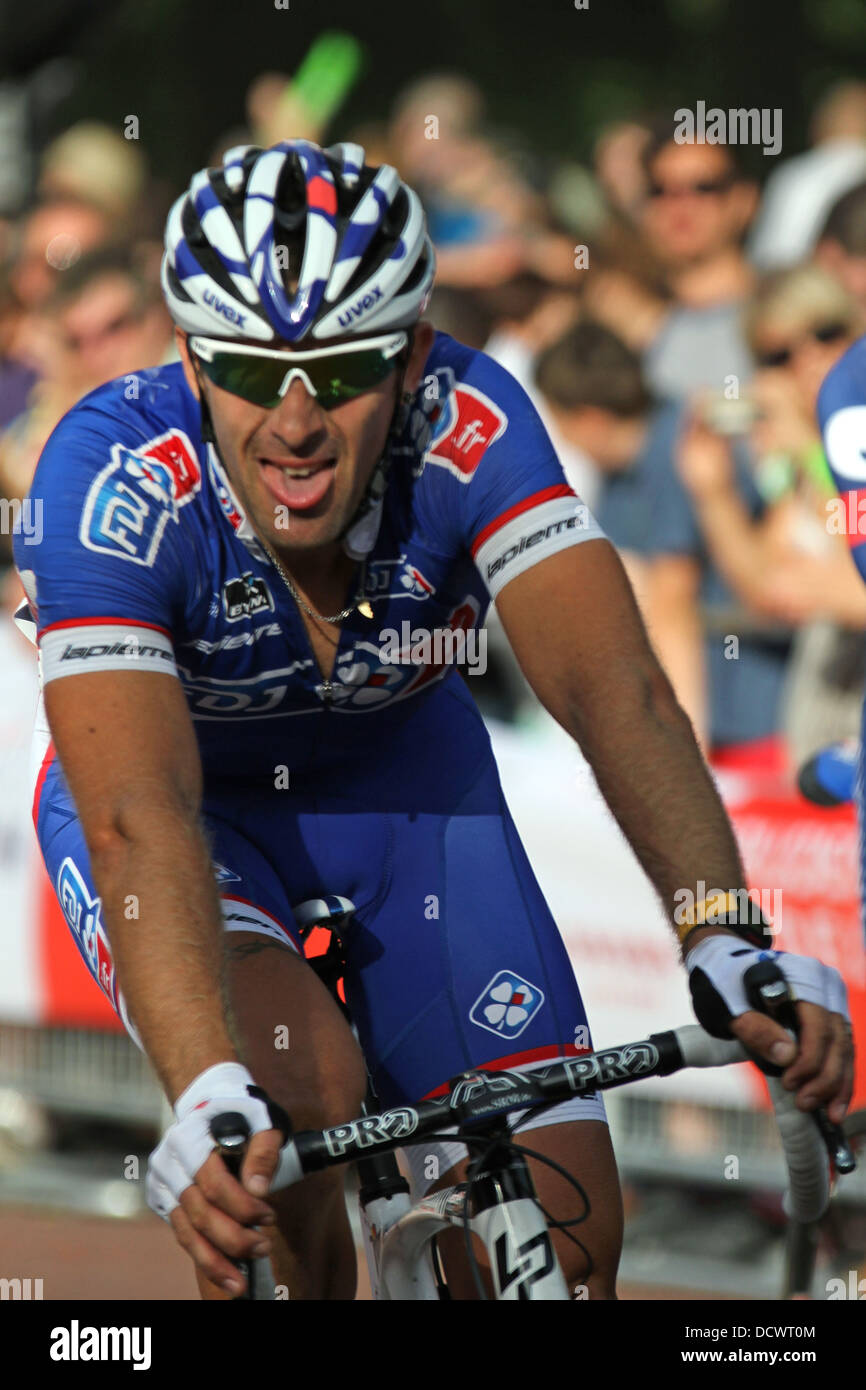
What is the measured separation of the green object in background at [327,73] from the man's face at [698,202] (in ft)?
9.01

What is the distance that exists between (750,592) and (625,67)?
5878mm

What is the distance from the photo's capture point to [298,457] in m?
3.35

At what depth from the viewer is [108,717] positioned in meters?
3.21

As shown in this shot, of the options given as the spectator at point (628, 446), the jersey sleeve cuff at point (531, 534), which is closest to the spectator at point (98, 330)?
the spectator at point (628, 446)

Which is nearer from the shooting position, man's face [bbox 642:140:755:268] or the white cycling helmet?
the white cycling helmet

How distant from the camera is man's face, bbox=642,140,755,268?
24.9 ft

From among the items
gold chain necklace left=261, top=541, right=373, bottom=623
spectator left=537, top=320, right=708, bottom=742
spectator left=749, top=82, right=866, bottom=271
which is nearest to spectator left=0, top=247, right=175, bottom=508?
spectator left=537, top=320, right=708, bottom=742

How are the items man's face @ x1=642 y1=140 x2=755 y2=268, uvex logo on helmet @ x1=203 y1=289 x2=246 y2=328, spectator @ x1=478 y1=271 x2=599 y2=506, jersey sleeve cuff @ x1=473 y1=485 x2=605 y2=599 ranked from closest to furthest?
uvex logo on helmet @ x1=203 y1=289 x2=246 y2=328
jersey sleeve cuff @ x1=473 y1=485 x2=605 y2=599
man's face @ x1=642 y1=140 x2=755 y2=268
spectator @ x1=478 y1=271 x2=599 y2=506

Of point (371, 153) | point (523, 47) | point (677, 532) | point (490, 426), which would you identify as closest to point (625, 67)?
point (523, 47)

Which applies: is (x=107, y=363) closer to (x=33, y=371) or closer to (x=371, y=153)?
(x=33, y=371)

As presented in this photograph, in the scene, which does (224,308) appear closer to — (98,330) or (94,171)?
(98,330)

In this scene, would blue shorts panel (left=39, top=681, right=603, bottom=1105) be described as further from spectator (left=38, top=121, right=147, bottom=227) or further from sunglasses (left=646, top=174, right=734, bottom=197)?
spectator (left=38, top=121, right=147, bottom=227)

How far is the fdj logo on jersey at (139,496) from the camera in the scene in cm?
333

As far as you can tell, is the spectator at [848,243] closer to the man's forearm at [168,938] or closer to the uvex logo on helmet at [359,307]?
the uvex logo on helmet at [359,307]
